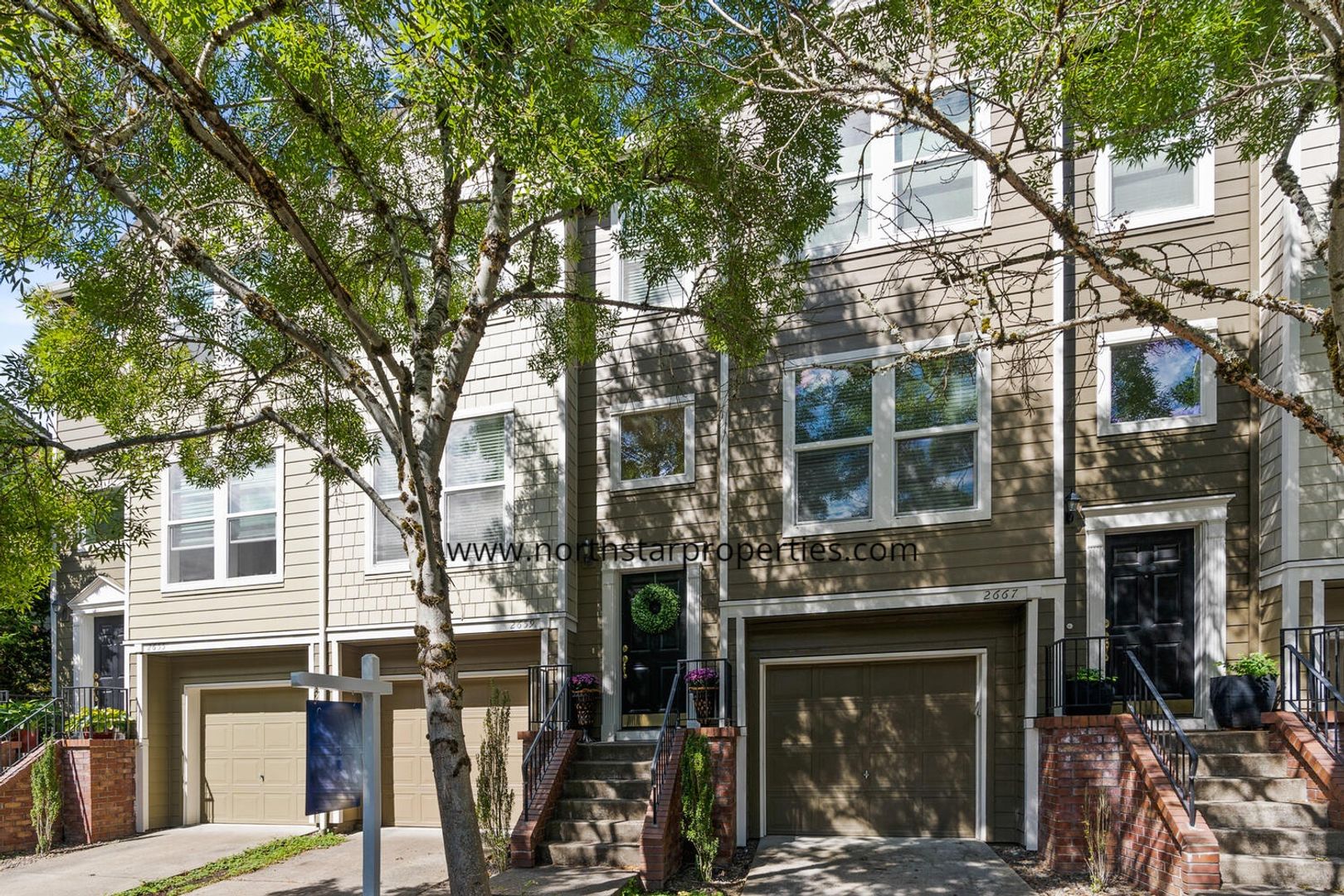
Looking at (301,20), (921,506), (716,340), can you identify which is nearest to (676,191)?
(716,340)

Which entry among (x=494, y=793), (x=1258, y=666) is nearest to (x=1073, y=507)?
(x=1258, y=666)

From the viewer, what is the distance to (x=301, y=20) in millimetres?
7176

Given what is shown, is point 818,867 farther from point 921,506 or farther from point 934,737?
point 921,506

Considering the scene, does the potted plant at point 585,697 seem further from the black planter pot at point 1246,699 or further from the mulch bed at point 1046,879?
the black planter pot at point 1246,699

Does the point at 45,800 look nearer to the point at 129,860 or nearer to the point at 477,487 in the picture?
the point at 129,860

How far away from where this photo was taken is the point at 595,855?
8859 millimetres

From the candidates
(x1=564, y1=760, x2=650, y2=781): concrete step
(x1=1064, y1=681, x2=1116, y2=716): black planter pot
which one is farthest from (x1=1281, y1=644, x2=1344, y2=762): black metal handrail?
(x1=564, y1=760, x2=650, y2=781): concrete step

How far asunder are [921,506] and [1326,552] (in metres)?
3.43

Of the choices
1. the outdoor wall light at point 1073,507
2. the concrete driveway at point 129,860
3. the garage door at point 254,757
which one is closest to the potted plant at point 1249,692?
the outdoor wall light at point 1073,507

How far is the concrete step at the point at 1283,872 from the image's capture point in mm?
6898

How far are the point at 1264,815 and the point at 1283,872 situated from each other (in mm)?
626

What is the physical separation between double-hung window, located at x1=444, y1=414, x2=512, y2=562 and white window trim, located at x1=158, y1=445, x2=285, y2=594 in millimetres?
2286

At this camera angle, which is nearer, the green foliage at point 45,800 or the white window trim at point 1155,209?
the white window trim at point 1155,209

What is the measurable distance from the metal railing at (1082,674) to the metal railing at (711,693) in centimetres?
308
